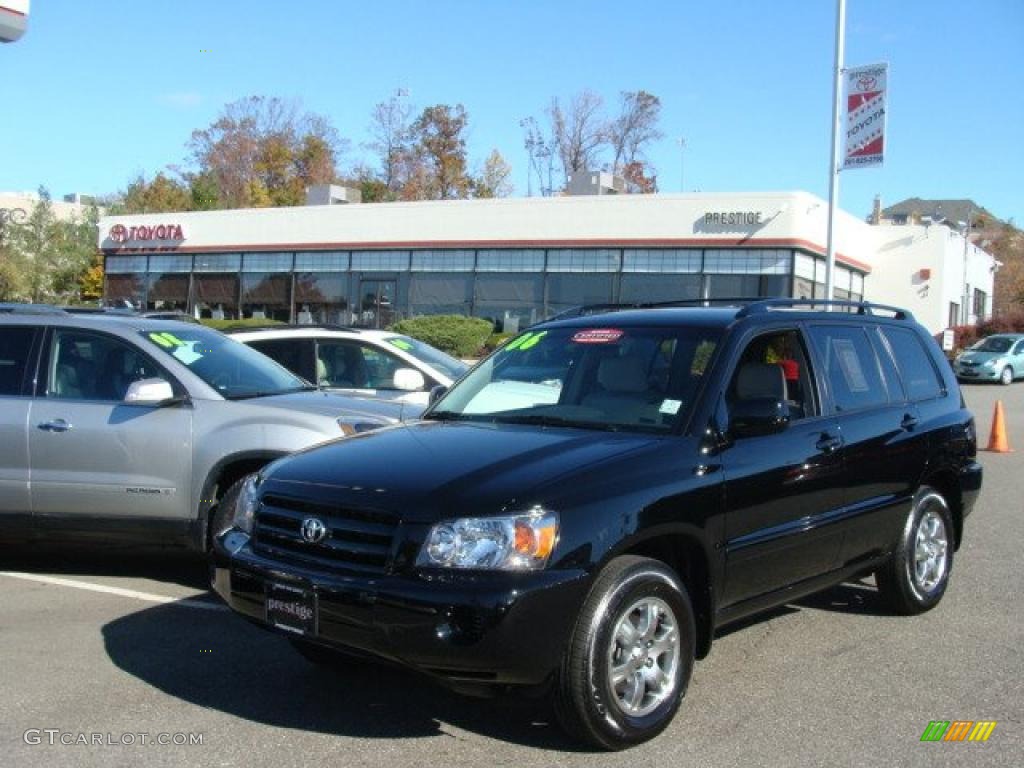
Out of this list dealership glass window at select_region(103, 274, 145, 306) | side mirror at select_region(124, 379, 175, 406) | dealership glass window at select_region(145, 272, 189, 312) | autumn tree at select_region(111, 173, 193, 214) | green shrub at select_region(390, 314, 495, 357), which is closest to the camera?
side mirror at select_region(124, 379, 175, 406)

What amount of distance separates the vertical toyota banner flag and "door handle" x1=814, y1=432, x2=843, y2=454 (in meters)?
13.7

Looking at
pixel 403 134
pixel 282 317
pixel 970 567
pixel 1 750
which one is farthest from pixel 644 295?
pixel 403 134

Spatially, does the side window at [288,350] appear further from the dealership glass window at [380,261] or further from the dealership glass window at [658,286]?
the dealership glass window at [380,261]

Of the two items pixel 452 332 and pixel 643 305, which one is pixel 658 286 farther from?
pixel 643 305

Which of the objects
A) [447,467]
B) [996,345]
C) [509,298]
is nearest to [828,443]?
[447,467]

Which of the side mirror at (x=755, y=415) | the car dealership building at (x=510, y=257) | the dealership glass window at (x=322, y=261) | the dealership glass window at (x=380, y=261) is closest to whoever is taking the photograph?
the side mirror at (x=755, y=415)

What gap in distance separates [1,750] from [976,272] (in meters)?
49.0

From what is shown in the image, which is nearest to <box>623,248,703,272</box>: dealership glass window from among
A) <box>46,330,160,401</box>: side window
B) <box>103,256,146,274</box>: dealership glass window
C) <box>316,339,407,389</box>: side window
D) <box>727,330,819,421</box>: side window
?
<box>103,256,146,274</box>: dealership glass window

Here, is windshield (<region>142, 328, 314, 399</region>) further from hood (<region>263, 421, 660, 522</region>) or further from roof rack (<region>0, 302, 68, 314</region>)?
hood (<region>263, 421, 660, 522</region>)

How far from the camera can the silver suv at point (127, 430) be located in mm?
6594

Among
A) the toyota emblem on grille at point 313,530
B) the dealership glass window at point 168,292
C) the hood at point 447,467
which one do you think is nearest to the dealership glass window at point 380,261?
the dealership glass window at point 168,292

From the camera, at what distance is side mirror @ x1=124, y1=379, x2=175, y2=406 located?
655 cm

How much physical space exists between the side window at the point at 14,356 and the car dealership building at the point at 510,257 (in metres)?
26.1

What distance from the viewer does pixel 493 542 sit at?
397 centimetres
